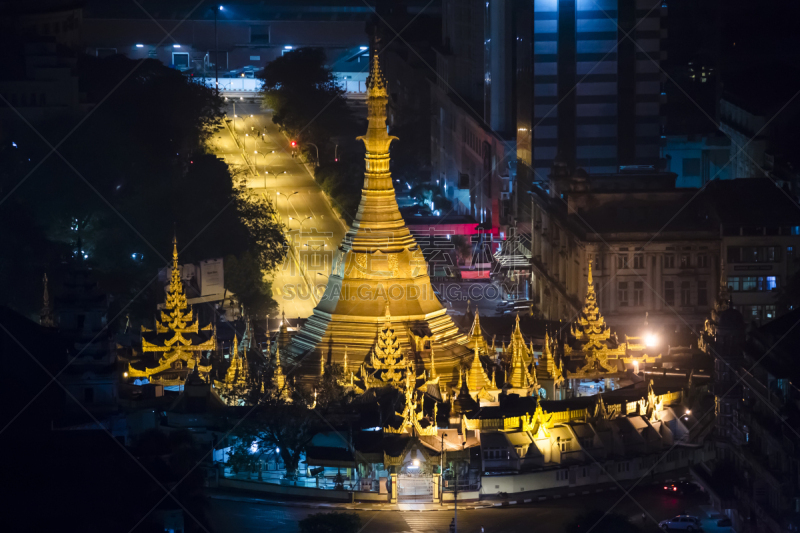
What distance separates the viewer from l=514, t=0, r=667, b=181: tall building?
529 ft

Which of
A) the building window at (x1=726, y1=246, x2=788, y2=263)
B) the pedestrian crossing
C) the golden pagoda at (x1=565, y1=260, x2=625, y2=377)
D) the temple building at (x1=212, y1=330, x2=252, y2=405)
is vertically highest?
the building window at (x1=726, y1=246, x2=788, y2=263)

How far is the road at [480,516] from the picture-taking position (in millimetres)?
90188

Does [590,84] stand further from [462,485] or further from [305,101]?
[462,485]

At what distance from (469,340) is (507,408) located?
336 inches

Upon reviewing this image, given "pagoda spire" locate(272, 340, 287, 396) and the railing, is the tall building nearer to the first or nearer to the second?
"pagoda spire" locate(272, 340, 287, 396)

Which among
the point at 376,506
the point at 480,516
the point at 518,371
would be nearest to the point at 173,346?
the point at 518,371

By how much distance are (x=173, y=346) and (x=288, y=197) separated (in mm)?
57369

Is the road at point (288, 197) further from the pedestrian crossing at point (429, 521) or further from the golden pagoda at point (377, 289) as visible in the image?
the pedestrian crossing at point (429, 521)

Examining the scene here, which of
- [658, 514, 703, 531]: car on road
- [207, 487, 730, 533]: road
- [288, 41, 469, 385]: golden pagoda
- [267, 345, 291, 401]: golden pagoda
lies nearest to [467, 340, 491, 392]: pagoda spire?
[288, 41, 469, 385]: golden pagoda

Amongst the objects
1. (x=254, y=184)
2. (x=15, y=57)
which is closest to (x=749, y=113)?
(x=254, y=184)

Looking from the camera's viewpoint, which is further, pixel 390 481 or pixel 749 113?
pixel 749 113

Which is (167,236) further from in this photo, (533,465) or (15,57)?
(533,465)

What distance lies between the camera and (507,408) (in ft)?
320

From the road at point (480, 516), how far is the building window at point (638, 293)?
3956 cm
